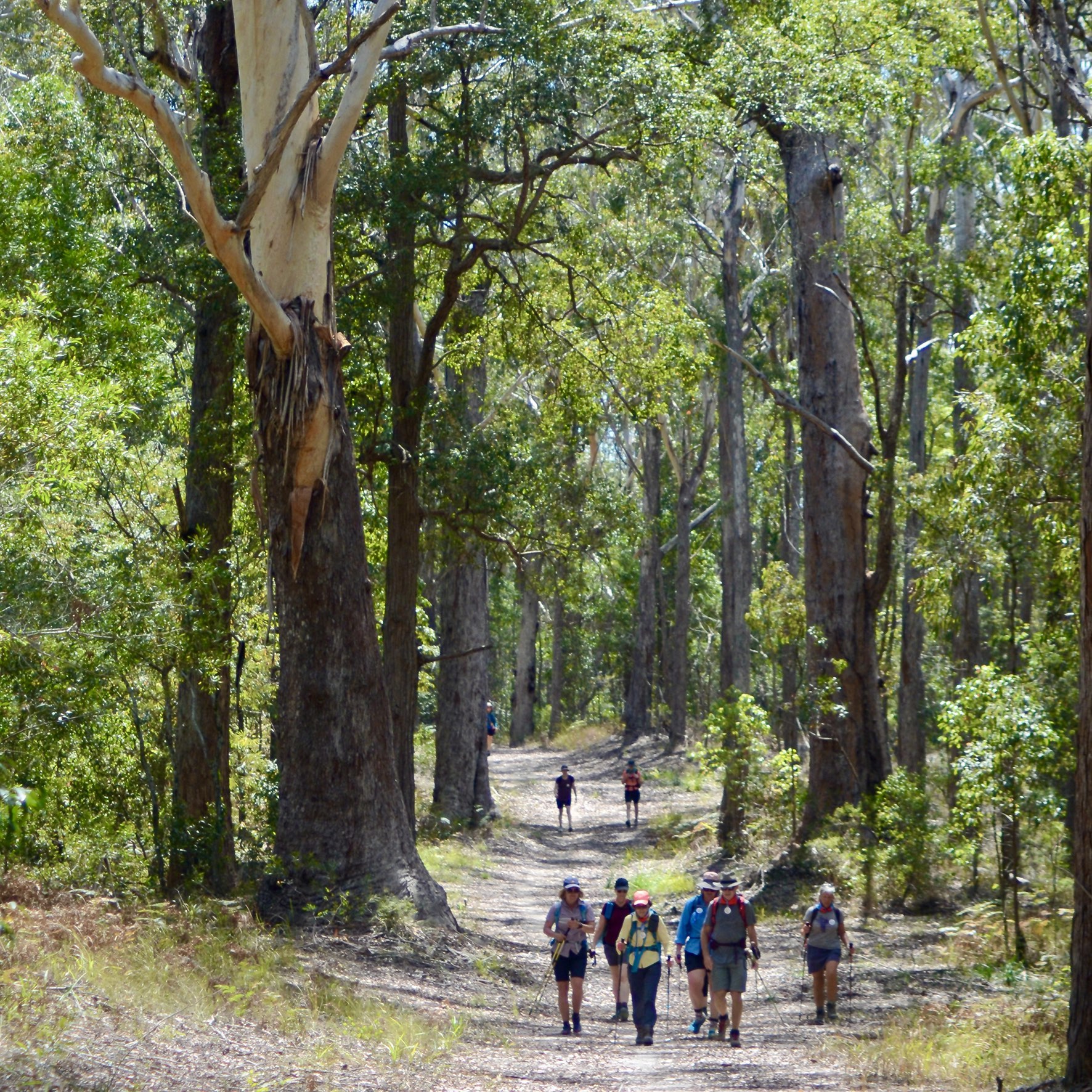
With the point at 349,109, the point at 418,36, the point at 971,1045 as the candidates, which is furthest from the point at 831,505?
the point at 971,1045

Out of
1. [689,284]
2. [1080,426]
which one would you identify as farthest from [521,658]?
[1080,426]

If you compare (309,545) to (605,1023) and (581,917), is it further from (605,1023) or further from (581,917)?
(605,1023)

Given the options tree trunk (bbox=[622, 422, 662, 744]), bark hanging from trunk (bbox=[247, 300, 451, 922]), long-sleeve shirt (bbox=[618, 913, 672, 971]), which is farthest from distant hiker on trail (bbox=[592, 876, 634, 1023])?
tree trunk (bbox=[622, 422, 662, 744])

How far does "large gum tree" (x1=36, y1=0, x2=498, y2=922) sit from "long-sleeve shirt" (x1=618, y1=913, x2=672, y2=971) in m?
2.45

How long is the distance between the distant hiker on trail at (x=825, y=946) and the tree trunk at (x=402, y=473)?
536cm

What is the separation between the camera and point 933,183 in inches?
763

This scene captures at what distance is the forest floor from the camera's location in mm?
7234

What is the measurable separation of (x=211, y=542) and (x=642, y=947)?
23.0 feet

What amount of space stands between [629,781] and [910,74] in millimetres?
14243

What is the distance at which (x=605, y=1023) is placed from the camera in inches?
461

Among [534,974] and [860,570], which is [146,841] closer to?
[534,974]

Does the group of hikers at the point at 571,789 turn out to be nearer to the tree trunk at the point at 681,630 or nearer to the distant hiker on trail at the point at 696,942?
the tree trunk at the point at 681,630

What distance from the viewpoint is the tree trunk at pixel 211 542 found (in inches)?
493

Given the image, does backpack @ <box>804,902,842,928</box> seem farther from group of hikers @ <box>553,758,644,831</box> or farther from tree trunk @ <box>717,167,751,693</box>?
group of hikers @ <box>553,758,644,831</box>
